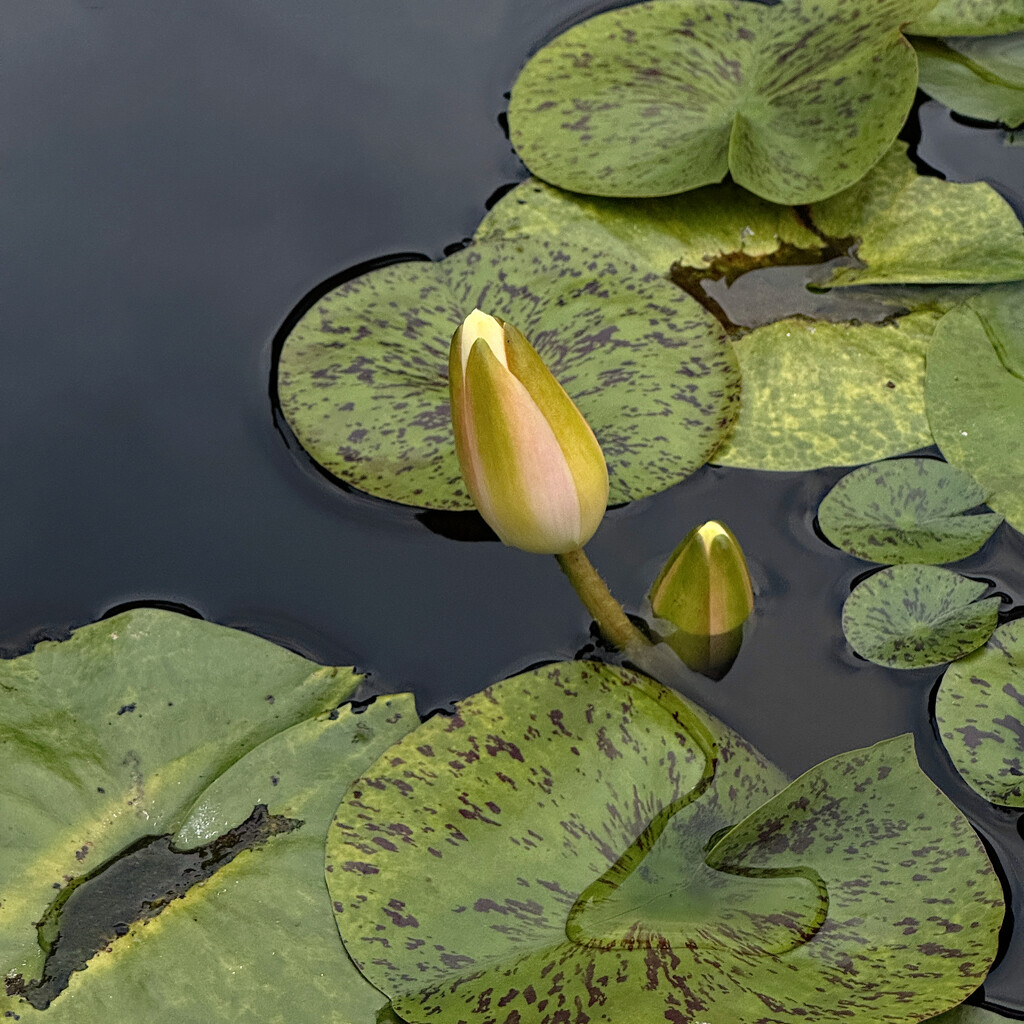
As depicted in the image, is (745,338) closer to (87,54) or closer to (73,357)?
(73,357)

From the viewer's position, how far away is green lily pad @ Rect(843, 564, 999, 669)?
4.93ft

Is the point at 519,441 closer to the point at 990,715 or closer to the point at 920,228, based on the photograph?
the point at 990,715

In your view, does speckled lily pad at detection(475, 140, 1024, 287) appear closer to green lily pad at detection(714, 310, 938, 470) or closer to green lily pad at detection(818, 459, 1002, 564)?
green lily pad at detection(714, 310, 938, 470)

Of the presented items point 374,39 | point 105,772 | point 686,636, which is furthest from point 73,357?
point 686,636

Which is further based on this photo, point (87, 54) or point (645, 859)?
point (87, 54)

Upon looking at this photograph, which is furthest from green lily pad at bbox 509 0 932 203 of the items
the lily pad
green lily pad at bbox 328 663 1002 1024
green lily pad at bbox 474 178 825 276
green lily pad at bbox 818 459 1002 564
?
the lily pad

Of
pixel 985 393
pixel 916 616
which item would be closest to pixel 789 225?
pixel 985 393

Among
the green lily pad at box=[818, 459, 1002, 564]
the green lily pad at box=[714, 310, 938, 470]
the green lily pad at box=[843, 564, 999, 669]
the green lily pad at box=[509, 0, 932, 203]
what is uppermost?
the green lily pad at box=[509, 0, 932, 203]

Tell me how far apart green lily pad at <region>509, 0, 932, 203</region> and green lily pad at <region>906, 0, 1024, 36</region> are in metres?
0.28

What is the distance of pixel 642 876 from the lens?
129 centimetres

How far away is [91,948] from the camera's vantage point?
126 cm

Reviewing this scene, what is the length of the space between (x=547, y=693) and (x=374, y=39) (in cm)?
170

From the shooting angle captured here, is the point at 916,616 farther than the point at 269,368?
No

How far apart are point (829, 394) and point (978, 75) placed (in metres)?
1.00
